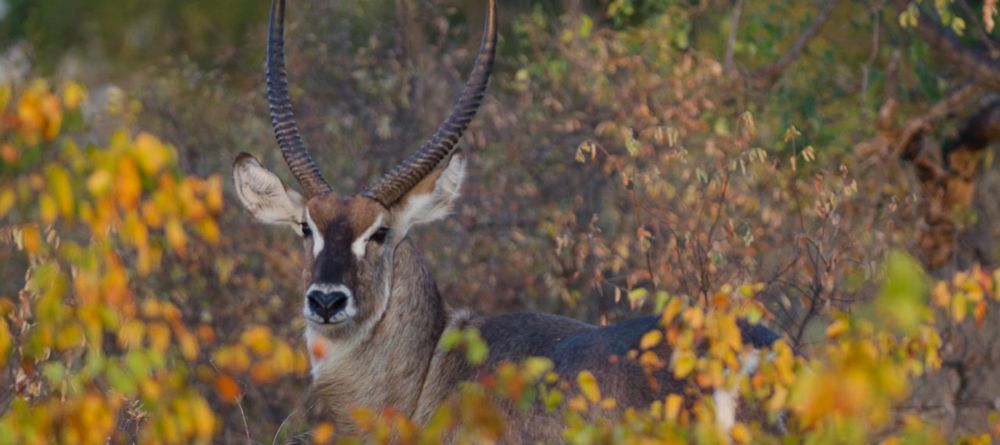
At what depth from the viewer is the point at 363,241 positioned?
6211mm

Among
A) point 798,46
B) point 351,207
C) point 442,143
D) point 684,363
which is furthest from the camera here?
point 798,46

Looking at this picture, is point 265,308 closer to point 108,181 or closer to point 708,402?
point 708,402

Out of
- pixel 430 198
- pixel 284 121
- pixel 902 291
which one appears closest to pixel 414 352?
pixel 430 198

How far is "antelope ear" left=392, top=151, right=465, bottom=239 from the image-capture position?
6.52 m

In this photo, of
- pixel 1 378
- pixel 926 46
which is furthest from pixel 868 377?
pixel 926 46

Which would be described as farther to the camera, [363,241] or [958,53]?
[958,53]

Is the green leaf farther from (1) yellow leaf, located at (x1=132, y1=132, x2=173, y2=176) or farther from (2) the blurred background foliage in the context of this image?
(2) the blurred background foliage

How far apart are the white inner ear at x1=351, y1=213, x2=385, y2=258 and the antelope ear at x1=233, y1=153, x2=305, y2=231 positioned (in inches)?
14.3

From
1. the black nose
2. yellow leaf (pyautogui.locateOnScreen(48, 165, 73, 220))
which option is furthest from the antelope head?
yellow leaf (pyautogui.locateOnScreen(48, 165, 73, 220))

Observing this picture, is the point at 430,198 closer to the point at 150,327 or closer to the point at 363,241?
the point at 363,241

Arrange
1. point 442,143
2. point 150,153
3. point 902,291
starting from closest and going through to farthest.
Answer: point 902,291 → point 150,153 → point 442,143

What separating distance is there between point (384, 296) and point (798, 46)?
4541mm

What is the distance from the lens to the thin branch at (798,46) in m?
9.66

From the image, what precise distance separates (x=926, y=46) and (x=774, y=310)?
10.9ft
